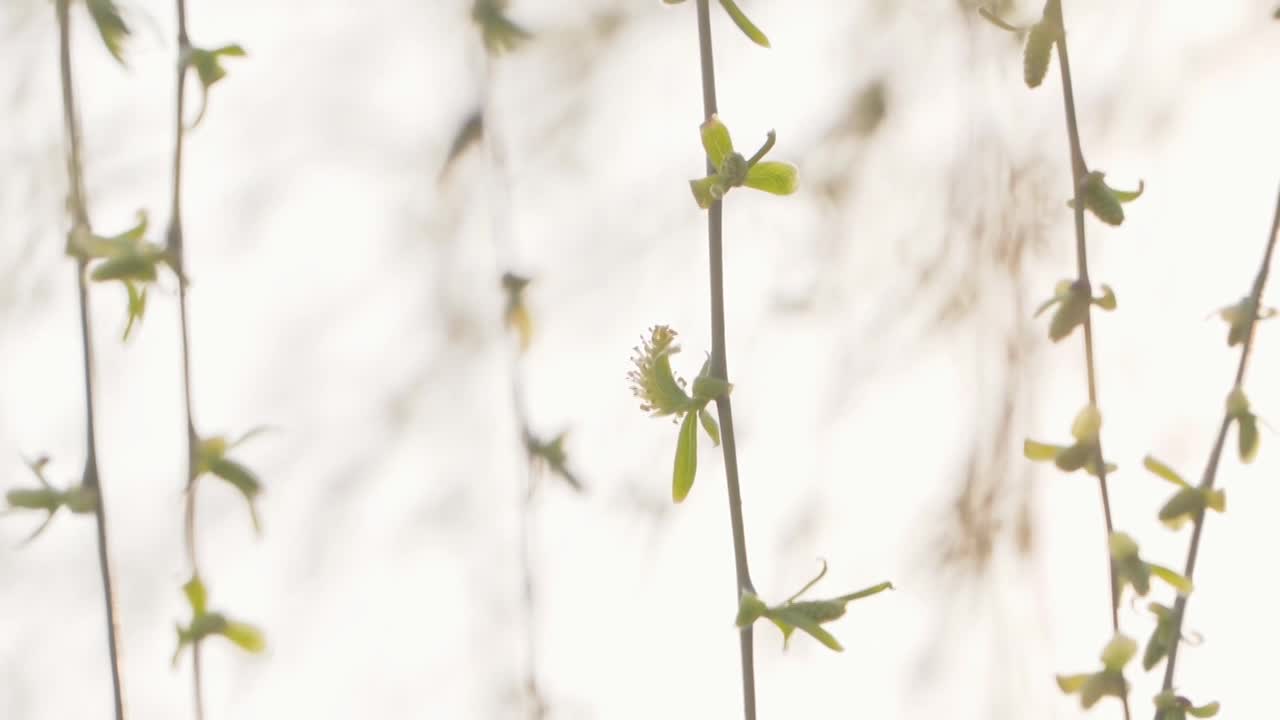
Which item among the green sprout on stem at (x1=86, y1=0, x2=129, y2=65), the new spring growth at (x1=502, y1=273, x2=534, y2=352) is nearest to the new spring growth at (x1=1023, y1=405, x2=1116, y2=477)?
the new spring growth at (x1=502, y1=273, x2=534, y2=352)

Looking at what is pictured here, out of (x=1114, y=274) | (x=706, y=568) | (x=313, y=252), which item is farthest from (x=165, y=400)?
(x=1114, y=274)

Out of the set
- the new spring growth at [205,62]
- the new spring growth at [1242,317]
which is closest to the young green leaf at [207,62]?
the new spring growth at [205,62]

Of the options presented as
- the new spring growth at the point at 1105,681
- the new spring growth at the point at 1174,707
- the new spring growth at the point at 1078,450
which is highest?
the new spring growth at the point at 1078,450

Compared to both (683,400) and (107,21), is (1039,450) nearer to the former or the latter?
(683,400)

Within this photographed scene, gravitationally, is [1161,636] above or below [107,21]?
below

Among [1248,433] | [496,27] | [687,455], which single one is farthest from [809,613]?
[496,27]

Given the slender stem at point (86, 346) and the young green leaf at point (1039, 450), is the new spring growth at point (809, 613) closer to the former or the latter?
the young green leaf at point (1039, 450)

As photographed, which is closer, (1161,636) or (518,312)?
(1161,636)
